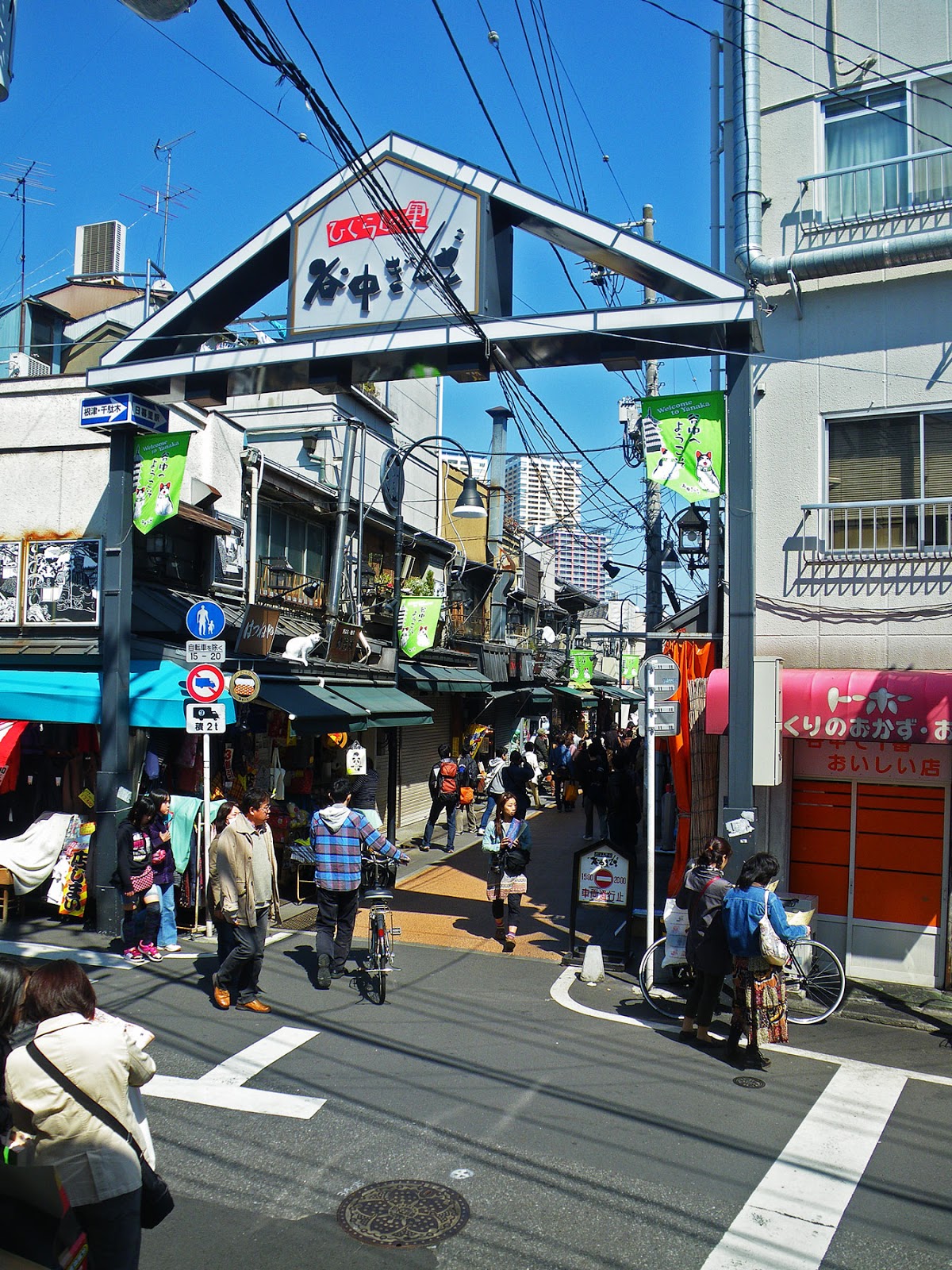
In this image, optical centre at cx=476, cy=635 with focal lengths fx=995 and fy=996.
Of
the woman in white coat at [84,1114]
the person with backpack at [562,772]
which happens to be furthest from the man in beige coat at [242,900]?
the person with backpack at [562,772]

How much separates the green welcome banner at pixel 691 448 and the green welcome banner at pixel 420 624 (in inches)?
348

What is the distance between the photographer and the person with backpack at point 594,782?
18.8 meters

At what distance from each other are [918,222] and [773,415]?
238 cm

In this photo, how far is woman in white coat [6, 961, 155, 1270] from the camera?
382cm

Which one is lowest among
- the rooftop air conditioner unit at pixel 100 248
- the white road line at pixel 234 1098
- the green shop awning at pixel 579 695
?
the white road line at pixel 234 1098

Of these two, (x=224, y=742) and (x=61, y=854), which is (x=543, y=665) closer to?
(x=224, y=742)

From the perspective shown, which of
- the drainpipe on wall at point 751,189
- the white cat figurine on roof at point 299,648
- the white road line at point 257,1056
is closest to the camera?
the white road line at point 257,1056

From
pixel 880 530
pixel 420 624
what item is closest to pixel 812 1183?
pixel 880 530

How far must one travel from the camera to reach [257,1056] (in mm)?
7562

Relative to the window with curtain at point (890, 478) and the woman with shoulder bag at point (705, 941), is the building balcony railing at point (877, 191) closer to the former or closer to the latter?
the window with curtain at point (890, 478)

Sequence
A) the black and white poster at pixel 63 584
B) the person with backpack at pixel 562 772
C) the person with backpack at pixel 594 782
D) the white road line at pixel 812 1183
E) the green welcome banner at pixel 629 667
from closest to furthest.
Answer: the white road line at pixel 812 1183
the black and white poster at pixel 63 584
the person with backpack at pixel 594 782
the person with backpack at pixel 562 772
the green welcome banner at pixel 629 667

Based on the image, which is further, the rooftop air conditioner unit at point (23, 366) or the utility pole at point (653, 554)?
the utility pole at point (653, 554)

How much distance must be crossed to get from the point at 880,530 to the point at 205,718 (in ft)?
24.9

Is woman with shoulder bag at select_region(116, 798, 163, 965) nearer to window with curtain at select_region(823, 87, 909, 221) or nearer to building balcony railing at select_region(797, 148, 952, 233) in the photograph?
building balcony railing at select_region(797, 148, 952, 233)
